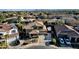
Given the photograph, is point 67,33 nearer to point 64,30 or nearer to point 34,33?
point 64,30

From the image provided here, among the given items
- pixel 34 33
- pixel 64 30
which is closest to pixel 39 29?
pixel 34 33

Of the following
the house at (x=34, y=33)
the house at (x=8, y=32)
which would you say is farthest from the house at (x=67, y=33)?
the house at (x=8, y=32)

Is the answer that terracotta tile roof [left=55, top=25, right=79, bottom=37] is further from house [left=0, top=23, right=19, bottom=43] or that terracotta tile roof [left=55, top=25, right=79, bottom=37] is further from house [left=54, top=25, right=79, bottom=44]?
house [left=0, top=23, right=19, bottom=43]

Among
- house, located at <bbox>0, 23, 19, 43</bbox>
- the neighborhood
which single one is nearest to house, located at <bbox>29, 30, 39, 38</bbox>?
the neighborhood
